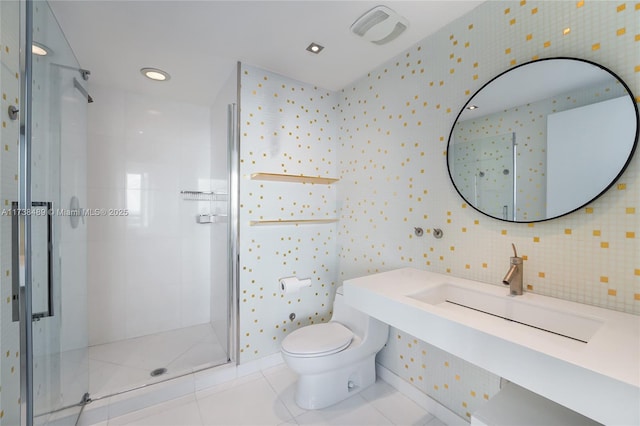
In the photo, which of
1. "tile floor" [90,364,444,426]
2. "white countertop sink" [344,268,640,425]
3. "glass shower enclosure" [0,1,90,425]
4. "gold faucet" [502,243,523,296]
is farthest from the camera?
"tile floor" [90,364,444,426]

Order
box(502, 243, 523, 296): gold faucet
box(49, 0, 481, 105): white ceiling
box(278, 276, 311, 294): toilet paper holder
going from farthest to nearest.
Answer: box(278, 276, 311, 294): toilet paper holder → box(49, 0, 481, 105): white ceiling → box(502, 243, 523, 296): gold faucet

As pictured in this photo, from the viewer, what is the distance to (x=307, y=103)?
2396mm

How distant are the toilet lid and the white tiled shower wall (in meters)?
0.40

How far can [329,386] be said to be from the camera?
176 cm

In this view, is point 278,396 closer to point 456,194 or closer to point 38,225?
point 38,225

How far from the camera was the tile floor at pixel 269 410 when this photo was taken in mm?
1627

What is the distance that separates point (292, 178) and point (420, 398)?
180cm

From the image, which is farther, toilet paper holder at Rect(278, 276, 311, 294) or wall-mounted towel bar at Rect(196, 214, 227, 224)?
wall-mounted towel bar at Rect(196, 214, 227, 224)

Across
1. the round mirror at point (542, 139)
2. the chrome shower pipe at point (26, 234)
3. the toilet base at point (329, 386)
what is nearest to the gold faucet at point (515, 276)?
the round mirror at point (542, 139)

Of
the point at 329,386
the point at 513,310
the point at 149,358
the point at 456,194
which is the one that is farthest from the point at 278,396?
the point at 456,194

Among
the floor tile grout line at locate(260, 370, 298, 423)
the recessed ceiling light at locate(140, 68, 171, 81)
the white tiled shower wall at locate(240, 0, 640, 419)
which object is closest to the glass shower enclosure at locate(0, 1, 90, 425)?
the recessed ceiling light at locate(140, 68, 171, 81)

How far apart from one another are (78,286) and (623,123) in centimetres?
301

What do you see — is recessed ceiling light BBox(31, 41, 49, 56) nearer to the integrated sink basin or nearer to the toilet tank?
the integrated sink basin

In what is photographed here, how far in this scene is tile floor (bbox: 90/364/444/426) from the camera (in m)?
1.63
